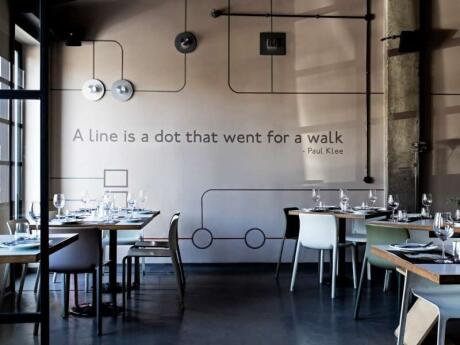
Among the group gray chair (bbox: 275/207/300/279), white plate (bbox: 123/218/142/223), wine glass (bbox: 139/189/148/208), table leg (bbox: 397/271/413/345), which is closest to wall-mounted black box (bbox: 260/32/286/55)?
gray chair (bbox: 275/207/300/279)

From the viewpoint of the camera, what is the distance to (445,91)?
683cm

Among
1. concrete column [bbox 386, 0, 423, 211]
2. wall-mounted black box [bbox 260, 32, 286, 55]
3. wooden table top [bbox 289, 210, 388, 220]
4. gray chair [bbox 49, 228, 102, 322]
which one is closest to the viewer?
gray chair [bbox 49, 228, 102, 322]

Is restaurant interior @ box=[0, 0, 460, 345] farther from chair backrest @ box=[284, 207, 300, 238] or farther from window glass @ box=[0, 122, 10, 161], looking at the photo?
window glass @ box=[0, 122, 10, 161]

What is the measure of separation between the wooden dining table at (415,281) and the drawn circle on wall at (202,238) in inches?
140

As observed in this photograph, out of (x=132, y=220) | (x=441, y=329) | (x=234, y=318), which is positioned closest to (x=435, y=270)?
(x=441, y=329)

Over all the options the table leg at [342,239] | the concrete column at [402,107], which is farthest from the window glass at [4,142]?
the concrete column at [402,107]

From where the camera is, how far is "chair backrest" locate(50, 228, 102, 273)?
4031mm

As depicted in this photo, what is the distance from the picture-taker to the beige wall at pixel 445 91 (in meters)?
6.81

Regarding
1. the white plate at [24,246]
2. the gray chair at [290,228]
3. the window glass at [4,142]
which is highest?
the window glass at [4,142]

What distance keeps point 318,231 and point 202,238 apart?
78.4 inches

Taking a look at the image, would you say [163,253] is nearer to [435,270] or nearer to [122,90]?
[122,90]

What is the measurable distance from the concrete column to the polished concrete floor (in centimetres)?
156

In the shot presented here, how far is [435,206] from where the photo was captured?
684 cm

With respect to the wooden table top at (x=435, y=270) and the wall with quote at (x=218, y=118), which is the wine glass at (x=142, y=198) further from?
the wooden table top at (x=435, y=270)
